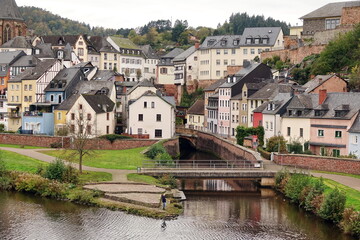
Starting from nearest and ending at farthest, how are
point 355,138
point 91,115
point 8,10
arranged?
point 355,138 → point 91,115 → point 8,10

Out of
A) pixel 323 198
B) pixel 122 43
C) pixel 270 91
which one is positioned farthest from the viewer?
pixel 122 43

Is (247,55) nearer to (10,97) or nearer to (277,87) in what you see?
(277,87)

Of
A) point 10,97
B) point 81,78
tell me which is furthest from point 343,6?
point 10,97

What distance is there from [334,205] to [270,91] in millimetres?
35439

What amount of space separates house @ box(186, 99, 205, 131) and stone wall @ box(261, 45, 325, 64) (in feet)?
45.6

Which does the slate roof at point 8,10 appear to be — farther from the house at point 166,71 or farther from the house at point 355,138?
the house at point 355,138

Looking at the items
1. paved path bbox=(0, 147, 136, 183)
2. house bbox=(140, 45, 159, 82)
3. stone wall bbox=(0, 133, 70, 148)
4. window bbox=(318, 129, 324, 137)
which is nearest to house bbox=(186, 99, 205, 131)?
house bbox=(140, 45, 159, 82)

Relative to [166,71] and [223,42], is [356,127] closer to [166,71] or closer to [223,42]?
[223,42]

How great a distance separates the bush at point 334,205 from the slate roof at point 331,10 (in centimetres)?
6658

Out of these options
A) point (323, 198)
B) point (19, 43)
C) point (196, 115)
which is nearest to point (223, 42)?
point (196, 115)

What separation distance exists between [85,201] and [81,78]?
1678 inches

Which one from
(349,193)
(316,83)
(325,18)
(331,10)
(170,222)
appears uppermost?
(331,10)

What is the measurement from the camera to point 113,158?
6281 centimetres

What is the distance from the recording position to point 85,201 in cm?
4544
